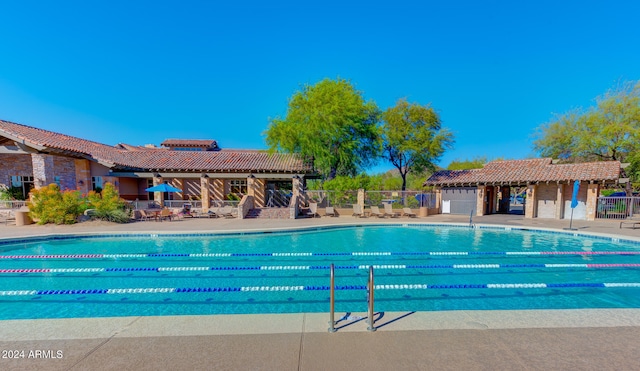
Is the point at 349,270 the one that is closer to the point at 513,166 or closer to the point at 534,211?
the point at 534,211

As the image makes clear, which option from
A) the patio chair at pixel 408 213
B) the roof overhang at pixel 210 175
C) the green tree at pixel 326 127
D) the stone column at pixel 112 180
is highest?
the green tree at pixel 326 127

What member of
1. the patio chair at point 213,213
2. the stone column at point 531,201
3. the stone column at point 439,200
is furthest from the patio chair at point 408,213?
the patio chair at point 213,213

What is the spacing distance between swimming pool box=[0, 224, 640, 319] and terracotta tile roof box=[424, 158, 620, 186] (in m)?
7.45

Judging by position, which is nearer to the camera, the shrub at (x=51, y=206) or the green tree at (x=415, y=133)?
the shrub at (x=51, y=206)

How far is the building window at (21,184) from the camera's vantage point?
1815 cm

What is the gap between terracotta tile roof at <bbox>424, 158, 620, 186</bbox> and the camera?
17.1 metres

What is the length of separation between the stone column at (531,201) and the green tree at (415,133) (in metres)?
7.84

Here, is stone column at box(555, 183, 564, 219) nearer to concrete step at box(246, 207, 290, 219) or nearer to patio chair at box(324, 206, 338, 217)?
patio chair at box(324, 206, 338, 217)


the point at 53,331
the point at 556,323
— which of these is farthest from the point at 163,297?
the point at 556,323

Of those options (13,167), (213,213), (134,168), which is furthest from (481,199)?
(13,167)

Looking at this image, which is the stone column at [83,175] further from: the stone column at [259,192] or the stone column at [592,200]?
Result: the stone column at [592,200]

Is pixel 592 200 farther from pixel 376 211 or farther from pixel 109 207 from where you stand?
pixel 109 207

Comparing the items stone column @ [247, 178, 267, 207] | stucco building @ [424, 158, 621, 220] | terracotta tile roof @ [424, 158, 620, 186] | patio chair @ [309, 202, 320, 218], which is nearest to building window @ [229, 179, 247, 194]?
stone column @ [247, 178, 267, 207]

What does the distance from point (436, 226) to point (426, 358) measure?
13.7 m
